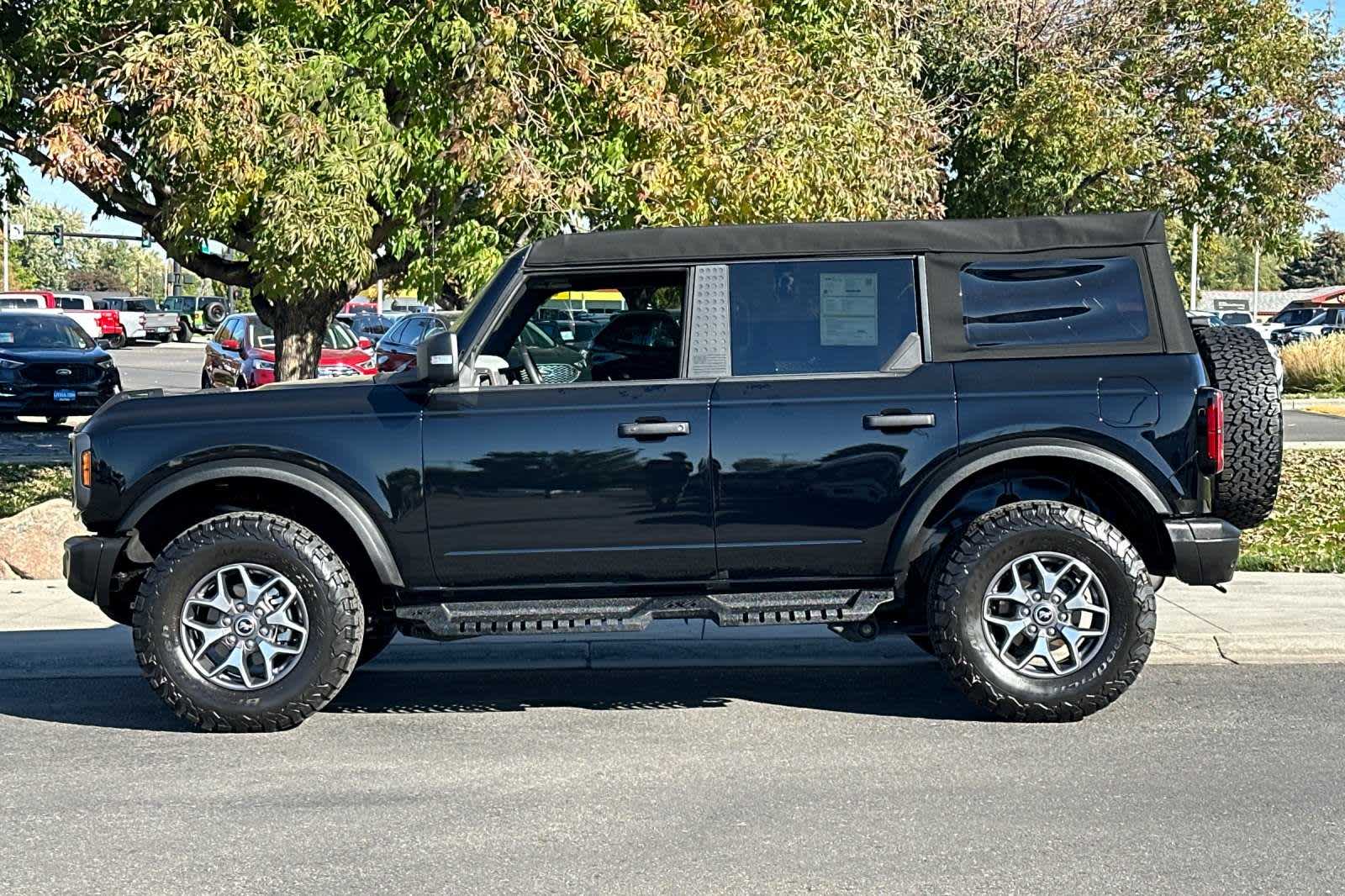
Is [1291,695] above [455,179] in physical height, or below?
below

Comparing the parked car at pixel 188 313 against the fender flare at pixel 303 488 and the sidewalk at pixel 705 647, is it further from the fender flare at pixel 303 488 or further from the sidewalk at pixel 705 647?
the fender flare at pixel 303 488

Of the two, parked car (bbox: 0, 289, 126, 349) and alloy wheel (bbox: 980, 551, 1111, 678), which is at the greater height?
parked car (bbox: 0, 289, 126, 349)

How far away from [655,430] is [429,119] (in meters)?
6.25

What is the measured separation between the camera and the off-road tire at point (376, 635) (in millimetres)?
7449

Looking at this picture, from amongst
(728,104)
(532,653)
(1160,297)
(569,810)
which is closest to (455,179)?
(728,104)

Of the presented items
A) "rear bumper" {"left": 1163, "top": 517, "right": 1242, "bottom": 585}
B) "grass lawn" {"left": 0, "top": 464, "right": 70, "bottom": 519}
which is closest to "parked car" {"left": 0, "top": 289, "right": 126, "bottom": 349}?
"grass lawn" {"left": 0, "top": 464, "right": 70, "bottom": 519}

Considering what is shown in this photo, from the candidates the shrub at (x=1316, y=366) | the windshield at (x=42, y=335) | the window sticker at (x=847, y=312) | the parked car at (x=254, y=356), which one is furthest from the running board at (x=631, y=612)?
the shrub at (x=1316, y=366)

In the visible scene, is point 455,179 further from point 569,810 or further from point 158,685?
point 569,810

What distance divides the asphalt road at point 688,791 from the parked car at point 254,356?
17.8 m

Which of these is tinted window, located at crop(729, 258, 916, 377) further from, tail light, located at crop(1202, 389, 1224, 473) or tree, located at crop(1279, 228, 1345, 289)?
tree, located at crop(1279, 228, 1345, 289)

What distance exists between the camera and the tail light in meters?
6.61

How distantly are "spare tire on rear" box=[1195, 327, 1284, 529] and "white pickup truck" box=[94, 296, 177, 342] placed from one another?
55.9 m

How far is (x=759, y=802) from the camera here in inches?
223

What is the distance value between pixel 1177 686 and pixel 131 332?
183ft
